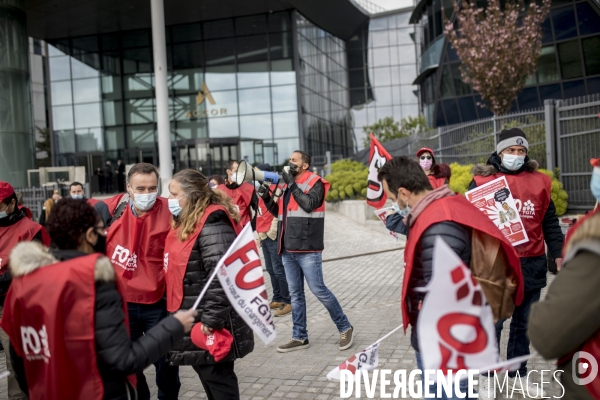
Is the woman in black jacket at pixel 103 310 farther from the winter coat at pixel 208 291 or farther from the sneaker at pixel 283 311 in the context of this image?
the sneaker at pixel 283 311

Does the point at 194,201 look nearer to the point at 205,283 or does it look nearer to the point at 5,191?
the point at 205,283

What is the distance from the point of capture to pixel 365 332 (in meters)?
6.67

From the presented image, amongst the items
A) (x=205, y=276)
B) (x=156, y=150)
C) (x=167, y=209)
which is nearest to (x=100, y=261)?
(x=205, y=276)

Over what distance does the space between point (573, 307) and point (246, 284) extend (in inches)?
72.2

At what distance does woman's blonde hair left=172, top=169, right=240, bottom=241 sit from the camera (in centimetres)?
371

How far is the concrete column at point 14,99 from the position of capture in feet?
72.7

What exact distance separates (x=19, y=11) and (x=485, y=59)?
59.7 feet

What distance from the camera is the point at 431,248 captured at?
2.99 metres

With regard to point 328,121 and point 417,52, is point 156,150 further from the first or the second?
point 417,52

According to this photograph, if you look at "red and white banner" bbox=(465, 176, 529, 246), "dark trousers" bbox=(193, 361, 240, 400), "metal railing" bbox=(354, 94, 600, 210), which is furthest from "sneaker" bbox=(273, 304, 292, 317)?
"metal railing" bbox=(354, 94, 600, 210)

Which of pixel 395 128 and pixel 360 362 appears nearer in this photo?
pixel 360 362

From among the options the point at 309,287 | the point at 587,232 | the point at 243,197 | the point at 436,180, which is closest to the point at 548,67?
the point at 436,180

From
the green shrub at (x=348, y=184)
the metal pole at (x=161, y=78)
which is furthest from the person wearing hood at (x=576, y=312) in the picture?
the metal pole at (x=161, y=78)

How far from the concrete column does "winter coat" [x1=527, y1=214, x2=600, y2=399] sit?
2351cm
